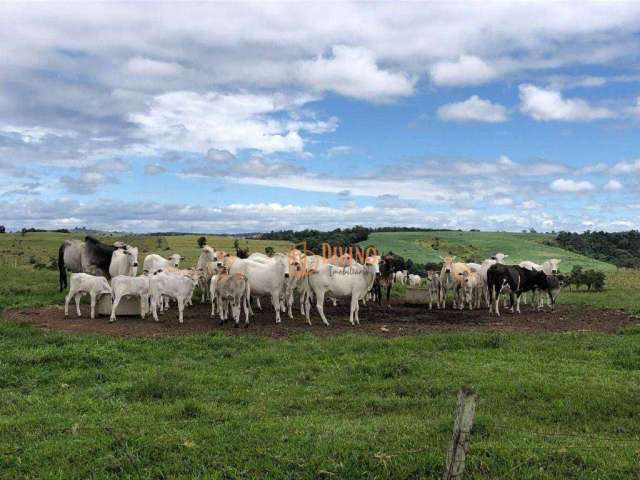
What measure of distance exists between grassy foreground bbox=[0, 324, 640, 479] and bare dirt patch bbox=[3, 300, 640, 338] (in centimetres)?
162

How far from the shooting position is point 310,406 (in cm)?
962

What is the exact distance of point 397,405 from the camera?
9.72m

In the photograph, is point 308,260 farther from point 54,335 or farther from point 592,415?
point 592,415

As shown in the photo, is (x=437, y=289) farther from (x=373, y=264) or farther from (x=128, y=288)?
(x=128, y=288)

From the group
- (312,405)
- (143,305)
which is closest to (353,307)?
(143,305)

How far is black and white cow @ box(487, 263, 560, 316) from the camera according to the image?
22438 millimetres

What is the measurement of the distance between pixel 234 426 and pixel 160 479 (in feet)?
5.12

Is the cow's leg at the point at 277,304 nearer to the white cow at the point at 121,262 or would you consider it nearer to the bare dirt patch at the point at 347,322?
the bare dirt patch at the point at 347,322

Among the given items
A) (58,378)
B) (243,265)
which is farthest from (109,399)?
(243,265)

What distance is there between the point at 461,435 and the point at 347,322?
12728 millimetres

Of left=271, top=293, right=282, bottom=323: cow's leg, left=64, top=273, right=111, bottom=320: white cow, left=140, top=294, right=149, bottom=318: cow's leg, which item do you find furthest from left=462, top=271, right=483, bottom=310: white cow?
left=64, top=273, right=111, bottom=320: white cow

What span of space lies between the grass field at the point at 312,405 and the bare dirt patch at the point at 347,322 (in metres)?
1.45

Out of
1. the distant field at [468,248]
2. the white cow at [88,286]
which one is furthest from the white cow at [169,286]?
the distant field at [468,248]

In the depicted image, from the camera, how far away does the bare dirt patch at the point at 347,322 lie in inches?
647
